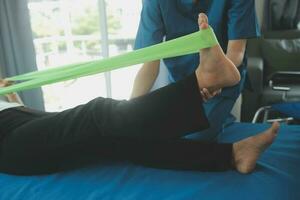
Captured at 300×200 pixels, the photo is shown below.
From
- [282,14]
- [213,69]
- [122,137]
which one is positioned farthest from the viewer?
[282,14]

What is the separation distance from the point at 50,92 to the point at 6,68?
1.96 ft

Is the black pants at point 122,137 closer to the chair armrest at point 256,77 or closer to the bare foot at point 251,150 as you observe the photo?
the bare foot at point 251,150

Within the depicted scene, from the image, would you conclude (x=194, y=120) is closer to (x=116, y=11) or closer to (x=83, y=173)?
(x=83, y=173)

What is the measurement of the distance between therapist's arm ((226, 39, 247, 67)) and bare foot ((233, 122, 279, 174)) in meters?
0.37

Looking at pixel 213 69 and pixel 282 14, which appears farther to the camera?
pixel 282 14

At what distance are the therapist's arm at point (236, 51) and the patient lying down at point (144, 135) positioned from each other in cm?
28

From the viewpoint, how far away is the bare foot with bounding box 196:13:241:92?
91 centimetres

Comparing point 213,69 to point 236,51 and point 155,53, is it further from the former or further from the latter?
point 236,51

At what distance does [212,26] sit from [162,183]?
0.70 m

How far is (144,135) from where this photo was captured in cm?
103

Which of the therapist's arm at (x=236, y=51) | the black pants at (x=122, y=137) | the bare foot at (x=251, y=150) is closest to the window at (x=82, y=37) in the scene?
the therapist's arm at (x=236, y=51)

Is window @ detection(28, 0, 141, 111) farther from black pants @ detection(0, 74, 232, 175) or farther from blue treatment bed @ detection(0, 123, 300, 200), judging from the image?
blue treatment bed @ detection(0, 123, 300, 200)

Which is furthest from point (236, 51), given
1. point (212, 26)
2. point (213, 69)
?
point (213, 69)

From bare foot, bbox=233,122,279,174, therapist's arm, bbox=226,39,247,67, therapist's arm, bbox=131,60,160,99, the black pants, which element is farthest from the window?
bare foot, bbox=233,122,279,174
